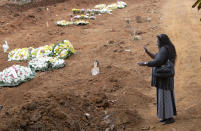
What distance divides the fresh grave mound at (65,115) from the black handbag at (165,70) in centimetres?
139

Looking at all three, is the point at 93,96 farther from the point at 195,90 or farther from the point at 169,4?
the point at 169,4

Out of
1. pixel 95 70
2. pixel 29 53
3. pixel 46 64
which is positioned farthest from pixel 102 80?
pixel 29 53

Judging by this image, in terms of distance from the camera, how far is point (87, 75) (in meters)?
8.12

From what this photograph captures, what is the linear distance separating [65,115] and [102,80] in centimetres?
263

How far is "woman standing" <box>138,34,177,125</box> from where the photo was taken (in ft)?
15.6

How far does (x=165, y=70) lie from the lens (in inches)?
190

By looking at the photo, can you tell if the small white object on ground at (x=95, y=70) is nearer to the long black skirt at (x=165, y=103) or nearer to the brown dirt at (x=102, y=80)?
the brown dirt at (x=102, y=80)

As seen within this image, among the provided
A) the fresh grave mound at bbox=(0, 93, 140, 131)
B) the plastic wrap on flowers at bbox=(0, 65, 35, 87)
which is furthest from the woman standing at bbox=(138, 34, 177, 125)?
the plastic wrap on flowers at bbox=(0, 65, 35, 87)

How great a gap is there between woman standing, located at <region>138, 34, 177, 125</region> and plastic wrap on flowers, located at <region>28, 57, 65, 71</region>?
170 inches

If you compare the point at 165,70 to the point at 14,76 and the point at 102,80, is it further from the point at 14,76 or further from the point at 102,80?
the point at 14,76

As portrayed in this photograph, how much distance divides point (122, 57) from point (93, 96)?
342 centimetres

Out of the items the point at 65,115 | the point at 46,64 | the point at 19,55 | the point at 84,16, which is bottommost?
the point at 65,115

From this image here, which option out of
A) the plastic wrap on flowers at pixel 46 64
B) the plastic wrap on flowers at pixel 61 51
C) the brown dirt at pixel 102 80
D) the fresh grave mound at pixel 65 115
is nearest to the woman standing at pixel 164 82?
the brown dirt at pixel 102 80

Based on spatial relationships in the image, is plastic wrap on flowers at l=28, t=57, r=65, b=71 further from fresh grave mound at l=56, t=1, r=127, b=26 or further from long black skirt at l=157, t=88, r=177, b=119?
fresh grave mound at l=56, t=1, r=127, b=26
